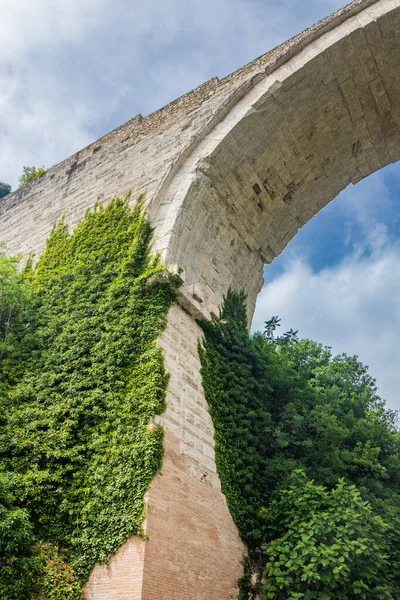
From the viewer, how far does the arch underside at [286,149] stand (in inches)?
338

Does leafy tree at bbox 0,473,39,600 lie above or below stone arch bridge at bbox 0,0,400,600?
below

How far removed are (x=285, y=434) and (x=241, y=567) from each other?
2382 millimetres

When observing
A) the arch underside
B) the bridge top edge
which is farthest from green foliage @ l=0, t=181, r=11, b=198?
the arch underside

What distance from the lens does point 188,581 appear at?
4.94m

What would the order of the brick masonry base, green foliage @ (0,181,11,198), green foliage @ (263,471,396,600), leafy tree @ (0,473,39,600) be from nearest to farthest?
leafy tree @ (0,473,39,600) → the brick masonry base → green foliage @ (263,471,396,600) → green foliage @ (0,181,11,198)

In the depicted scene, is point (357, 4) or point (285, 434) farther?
point (357, 4)

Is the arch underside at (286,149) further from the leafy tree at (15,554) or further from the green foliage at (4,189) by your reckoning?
the green foliage at (4,189)

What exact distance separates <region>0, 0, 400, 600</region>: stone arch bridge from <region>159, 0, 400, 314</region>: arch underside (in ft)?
0.08

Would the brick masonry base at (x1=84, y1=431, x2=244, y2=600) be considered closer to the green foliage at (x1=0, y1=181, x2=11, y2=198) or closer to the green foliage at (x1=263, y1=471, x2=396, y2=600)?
the green foliage at (x1=263, y1=471, x2=396, y2=600)

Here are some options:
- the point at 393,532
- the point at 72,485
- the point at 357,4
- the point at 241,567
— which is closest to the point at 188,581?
the point at 241,567

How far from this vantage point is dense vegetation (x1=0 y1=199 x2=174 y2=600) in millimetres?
4855

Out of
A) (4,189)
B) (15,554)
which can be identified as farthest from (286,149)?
(4,189)

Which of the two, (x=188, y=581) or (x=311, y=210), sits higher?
(x=311, y=210)

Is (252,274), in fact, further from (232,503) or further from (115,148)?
(232,503)
